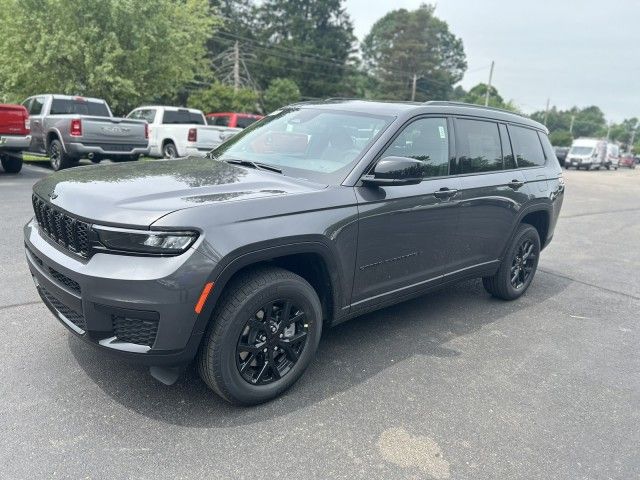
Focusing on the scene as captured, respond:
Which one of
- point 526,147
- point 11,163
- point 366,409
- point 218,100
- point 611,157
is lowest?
point 366,409

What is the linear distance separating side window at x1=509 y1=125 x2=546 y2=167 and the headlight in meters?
3.58

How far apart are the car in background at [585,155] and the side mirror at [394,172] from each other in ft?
132

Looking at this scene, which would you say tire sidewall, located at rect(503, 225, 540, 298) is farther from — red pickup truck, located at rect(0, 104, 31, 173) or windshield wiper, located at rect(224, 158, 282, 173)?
red pickup truck, located at rect(0, 104, 31, 173)

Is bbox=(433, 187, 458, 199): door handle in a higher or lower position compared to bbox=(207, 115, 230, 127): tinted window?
lower

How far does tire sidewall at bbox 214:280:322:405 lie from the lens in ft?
8.84

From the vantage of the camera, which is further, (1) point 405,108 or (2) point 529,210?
(2) point 529,210

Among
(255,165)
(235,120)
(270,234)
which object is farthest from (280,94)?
(270,234)

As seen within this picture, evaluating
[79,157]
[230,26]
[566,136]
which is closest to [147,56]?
[79,157]

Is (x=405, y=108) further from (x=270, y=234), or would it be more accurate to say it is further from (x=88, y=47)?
(x=88, y=47)

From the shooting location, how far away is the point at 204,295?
2.53 m

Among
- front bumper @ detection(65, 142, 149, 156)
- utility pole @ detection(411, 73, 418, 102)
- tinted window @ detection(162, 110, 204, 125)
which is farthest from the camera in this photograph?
utility pole @ detection(411, 73, 418, 102)

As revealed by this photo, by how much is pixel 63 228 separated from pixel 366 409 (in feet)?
6.63

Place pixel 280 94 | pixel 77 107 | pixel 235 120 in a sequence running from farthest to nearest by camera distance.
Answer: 1. pixel 280 94
2. pixel 235 120
3. pixel 77 107

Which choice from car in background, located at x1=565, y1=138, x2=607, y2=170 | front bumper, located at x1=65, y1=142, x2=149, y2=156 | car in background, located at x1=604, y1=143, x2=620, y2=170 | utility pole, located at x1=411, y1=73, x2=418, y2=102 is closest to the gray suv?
front bumper, located at x1=65, y1=142, x2=149, y2=156
